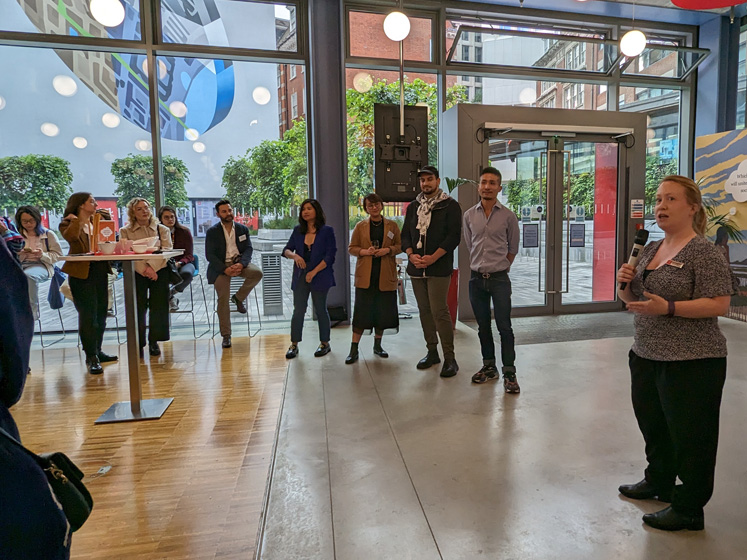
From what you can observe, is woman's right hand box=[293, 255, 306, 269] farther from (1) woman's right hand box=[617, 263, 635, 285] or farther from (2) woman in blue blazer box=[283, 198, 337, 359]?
(1) woman's right hand box=[617, 263, 635, 285]

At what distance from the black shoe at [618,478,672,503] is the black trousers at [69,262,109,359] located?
4258 mm

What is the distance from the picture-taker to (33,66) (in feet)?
18.0

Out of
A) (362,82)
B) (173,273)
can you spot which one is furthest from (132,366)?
(362,82)

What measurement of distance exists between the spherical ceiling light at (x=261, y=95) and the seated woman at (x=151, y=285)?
2.15 metres

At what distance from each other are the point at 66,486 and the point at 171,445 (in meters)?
1.94

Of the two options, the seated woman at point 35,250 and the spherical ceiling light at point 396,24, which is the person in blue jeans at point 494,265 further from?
the seated woman at point 35,250

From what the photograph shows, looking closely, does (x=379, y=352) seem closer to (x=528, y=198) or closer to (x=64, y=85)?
(x=528, y=198)

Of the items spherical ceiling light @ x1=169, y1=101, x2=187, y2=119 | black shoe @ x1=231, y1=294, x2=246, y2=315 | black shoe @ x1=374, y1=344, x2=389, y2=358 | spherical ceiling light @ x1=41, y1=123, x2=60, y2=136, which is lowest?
black shoe @ x1=374, y1=344, x2=389, y2=358

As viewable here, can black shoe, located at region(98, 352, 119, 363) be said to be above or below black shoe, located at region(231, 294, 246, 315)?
below

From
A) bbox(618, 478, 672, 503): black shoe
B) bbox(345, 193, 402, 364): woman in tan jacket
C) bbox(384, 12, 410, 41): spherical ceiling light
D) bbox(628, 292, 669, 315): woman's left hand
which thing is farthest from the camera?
bbox(384, 12, 410, 41): spherical ceiling light

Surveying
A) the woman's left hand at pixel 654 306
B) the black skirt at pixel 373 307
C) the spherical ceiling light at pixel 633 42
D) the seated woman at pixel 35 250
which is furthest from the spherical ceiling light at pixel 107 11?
the spherical ceiling light at pixel 633 42

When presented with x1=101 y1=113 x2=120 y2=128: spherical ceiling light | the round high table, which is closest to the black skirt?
the round high table

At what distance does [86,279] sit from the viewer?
14.0 feet

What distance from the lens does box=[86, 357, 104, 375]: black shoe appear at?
4344 mm
